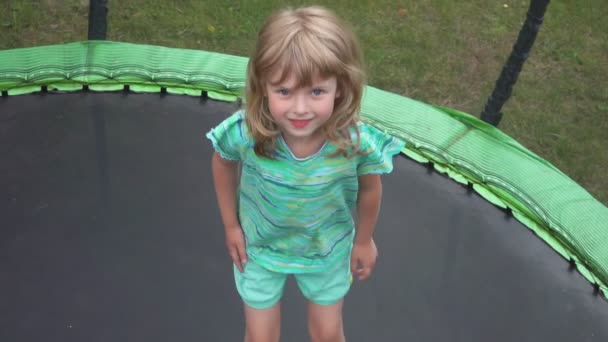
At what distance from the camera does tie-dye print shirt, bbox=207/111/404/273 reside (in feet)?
4.33

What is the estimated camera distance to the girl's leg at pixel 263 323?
1.57 meters

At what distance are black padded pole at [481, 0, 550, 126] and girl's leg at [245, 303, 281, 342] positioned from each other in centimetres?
112

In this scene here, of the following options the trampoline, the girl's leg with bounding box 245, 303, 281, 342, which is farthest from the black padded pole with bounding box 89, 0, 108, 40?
the girl's leg with bounding box 245, 303, 281, 342

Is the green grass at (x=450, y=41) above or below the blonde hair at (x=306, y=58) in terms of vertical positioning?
below

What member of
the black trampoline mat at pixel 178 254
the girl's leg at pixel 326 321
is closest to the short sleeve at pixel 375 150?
the girl's leg at pixel 326 321

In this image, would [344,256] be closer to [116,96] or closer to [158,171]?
[158,171]

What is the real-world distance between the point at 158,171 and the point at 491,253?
96cm

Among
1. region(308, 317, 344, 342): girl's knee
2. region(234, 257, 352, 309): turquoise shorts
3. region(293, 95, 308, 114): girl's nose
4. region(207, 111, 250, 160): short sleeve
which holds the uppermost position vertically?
region(293, 95, 308, 114): girl's nose

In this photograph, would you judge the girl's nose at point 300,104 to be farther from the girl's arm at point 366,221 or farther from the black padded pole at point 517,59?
the black padded pole at point 517,59

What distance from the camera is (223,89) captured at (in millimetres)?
2537

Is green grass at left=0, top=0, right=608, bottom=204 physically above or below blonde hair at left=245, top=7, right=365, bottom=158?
below

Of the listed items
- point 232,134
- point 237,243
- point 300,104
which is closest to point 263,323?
point 237,243

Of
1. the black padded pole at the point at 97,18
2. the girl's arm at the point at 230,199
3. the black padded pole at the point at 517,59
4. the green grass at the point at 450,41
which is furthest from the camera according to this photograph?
the green grass at the point at 450,41

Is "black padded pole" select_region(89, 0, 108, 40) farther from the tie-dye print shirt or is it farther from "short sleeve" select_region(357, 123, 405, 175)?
"short sleeve" select_region(357, 123, 405, 175)
